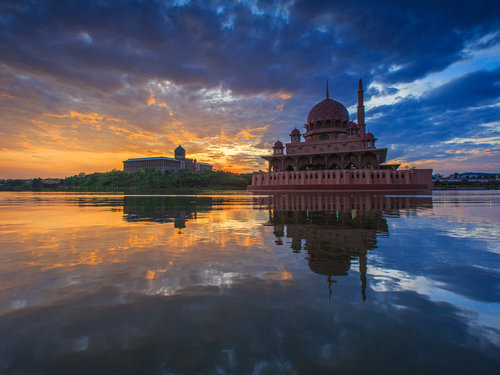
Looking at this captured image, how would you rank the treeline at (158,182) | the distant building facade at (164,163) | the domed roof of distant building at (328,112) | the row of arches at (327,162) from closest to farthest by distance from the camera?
1. the row of arches at (327,162)
2. the domed roof of distant building at (328,112)
3. the treeline at (158,182)
4. the distant building facade at (164,163)

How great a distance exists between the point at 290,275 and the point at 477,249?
169 inches

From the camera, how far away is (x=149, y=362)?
1890 millimetres

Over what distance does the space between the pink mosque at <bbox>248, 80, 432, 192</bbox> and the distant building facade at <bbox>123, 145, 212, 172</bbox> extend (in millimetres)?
101012

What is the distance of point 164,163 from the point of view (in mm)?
148000

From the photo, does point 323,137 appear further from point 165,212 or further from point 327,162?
point 165,212

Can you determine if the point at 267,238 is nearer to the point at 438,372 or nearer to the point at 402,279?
the point at 402,279

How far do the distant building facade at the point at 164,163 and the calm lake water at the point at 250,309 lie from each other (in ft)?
471

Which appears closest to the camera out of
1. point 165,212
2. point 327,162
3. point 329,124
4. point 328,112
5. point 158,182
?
point 165,212

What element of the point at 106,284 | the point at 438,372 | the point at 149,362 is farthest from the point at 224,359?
the point at 106,284

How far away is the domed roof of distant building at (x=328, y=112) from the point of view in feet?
189

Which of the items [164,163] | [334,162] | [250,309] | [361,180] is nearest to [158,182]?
[164,163]

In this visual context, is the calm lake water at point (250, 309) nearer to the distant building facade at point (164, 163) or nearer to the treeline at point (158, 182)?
the treeline at point (158, 182)

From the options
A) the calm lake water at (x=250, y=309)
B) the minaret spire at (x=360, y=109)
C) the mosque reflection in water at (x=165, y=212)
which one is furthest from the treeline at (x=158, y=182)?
the calm lake water at (x=250, y=309)

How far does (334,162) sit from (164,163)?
378 feet
